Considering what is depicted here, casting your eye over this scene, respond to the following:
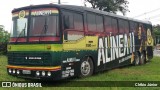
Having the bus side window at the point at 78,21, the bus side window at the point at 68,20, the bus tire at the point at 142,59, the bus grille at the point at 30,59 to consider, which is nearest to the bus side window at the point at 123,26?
the bus tire at the point at 142,59

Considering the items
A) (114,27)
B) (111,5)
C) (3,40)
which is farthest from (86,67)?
(111,5)

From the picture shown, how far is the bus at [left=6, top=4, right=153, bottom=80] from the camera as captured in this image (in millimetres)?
11219

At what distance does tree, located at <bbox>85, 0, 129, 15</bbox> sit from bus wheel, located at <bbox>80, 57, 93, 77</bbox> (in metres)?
28.8

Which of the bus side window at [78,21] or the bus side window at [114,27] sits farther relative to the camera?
the bus side window at [114,27]

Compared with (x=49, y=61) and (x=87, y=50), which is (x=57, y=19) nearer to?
(x=49, y=61)

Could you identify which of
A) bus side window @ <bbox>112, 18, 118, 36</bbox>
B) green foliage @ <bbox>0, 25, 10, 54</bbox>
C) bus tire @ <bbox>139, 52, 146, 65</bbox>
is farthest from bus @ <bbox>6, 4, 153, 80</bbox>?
green foliage @ <bbox>0, 25, 10, 54</bbox>

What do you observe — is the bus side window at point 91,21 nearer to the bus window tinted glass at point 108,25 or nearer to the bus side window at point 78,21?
the bus side window at point 78,21

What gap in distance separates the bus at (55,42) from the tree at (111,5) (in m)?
27.5

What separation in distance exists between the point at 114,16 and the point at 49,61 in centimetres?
691

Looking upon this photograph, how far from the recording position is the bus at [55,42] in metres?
11.2

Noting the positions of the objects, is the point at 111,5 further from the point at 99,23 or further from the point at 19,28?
the point at 19,28

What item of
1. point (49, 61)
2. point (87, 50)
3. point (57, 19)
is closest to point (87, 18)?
point (87, 50)

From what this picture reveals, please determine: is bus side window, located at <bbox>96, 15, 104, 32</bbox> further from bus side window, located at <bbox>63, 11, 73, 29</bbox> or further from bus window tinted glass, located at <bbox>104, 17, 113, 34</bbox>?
bus side window, located at <bbox>63, 11, 73, 29</bbox>

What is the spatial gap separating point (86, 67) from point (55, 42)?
269 centimetres
